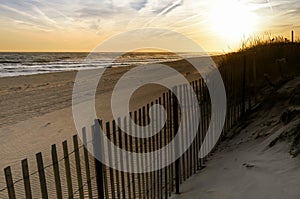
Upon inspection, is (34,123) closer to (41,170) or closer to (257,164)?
(257,164)

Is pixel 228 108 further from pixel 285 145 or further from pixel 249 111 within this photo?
pixel 285 145

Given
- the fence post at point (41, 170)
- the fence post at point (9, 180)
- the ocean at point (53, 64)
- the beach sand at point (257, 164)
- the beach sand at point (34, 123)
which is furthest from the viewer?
the ocean at point (53, 64)

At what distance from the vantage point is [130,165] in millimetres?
4719

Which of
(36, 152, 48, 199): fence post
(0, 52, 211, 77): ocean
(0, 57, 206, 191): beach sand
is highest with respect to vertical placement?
(0, 52, 211, 77): ocean

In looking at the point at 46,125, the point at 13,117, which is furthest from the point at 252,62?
the point at 13,117

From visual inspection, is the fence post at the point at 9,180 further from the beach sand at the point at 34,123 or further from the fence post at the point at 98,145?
the beach sand at the point at 34,123

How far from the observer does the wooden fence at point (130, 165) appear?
236 cm

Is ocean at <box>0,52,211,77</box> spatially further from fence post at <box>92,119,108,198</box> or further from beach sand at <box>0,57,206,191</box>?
fence post at <box>92,119,108,198</box>

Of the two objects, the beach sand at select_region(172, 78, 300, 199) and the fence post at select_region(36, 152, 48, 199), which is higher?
the fence post at select_region(36, 152, 48, 199)

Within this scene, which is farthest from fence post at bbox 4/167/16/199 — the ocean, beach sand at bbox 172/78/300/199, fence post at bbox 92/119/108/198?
the ocean

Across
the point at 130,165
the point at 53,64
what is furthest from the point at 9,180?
the point at 53,64

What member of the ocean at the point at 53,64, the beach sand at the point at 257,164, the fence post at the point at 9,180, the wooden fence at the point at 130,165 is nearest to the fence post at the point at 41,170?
the wooden fence at the point at 130,165

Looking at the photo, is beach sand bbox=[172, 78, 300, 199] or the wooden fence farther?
beach sand bbox=[172, 78, 300, 199]

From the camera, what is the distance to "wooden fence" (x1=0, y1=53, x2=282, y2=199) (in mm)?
2361
